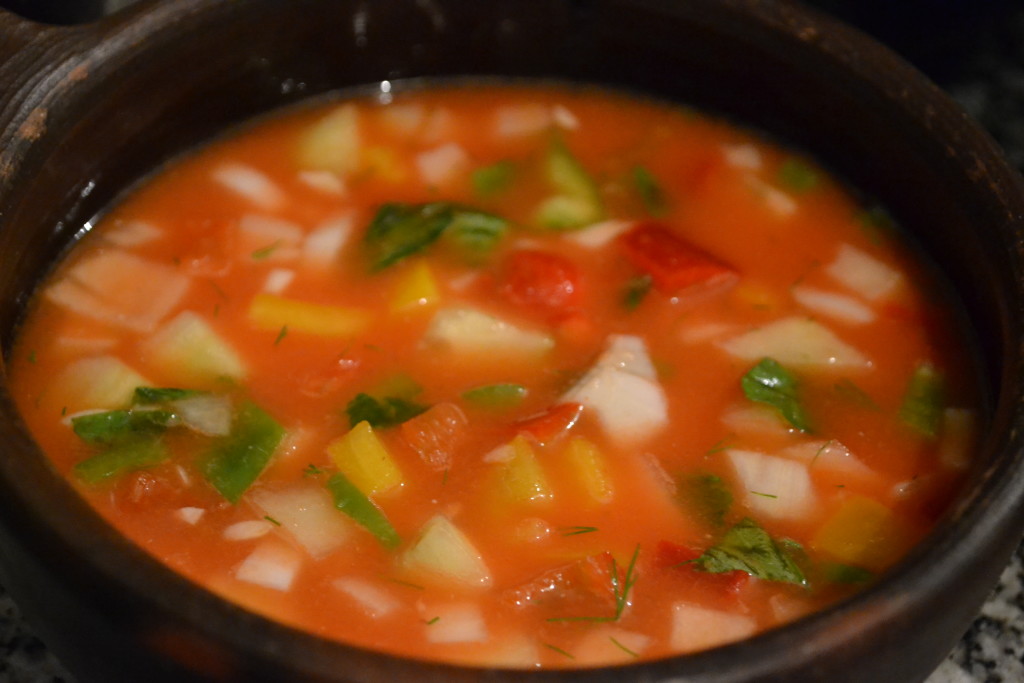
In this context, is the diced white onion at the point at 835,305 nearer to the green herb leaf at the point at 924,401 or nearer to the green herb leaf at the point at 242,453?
the green herb leaf at the point at 924,401

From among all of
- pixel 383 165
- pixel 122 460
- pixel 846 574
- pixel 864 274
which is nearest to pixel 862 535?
pixel 846 574

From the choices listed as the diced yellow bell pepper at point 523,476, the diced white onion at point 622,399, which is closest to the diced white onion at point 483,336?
the diced white onion at point 622,399

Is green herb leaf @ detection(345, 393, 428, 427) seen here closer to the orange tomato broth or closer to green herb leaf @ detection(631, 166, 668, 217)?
the orange tomato broth

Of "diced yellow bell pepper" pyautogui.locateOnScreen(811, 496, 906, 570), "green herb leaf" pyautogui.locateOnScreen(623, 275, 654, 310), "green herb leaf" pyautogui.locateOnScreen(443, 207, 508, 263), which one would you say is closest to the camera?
"diced yellow bell pepper" pyautogui.locateOnScreen(811, 496, 906, 570)

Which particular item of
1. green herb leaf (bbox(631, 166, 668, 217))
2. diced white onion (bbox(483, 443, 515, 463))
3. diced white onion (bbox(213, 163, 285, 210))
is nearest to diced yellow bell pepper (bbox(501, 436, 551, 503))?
diced white onion (bbox(483, 443, 515, 463))

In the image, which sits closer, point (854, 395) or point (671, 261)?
point (854, 395)

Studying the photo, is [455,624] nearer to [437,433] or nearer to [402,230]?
[437,433]
